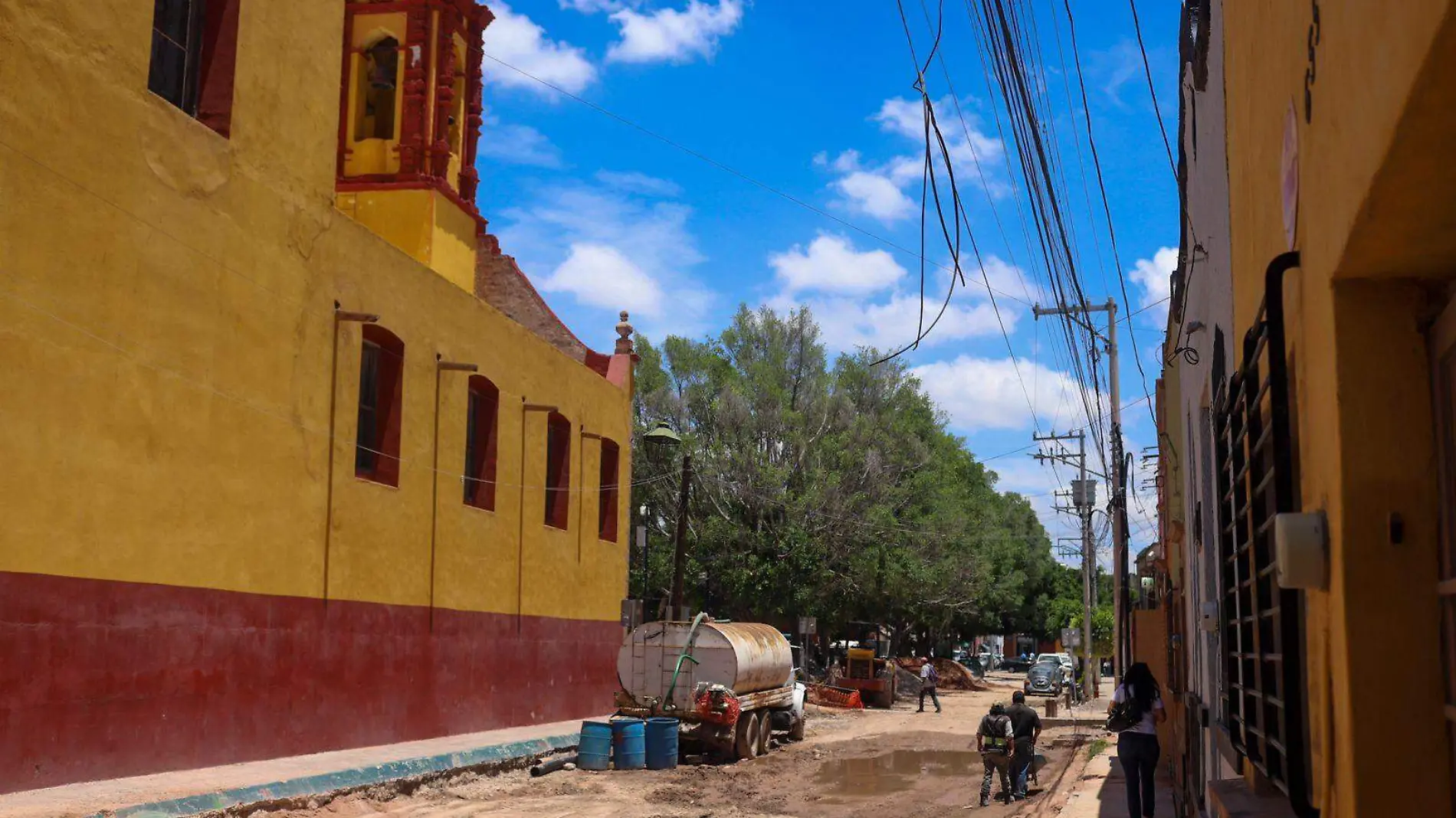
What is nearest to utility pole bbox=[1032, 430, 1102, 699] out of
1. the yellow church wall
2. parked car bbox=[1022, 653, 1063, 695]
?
parked car bbox=[1022, 653, 1063, 695]

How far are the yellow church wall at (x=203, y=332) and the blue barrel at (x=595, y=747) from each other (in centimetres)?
294

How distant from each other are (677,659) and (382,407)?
24.8 feet

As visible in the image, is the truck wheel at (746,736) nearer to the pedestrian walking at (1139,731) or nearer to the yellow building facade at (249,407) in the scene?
the yellow building facade at (249,407)

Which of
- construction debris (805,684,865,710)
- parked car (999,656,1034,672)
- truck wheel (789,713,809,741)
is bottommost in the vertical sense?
parked car (999,656,1034,672)

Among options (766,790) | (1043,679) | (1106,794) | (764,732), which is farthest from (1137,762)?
(1043,679)

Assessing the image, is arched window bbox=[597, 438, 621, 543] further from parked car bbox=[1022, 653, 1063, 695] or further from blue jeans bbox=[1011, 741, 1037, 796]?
parked car bbox=[1022, 653, 1063, 695]

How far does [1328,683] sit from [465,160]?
2269 centimetres

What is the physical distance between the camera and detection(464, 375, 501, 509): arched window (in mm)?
21422

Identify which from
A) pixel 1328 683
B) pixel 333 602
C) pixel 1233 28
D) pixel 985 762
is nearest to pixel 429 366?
pixel 333 602

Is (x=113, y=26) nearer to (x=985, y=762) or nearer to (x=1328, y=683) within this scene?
(x=1328, y=683)

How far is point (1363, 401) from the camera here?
3.57m

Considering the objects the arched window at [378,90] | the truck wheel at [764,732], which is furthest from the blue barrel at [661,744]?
the arched window at [378,90]

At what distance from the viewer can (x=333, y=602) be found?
16422 millimetres

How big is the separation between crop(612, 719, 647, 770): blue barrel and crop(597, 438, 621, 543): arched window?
7777 millimetres
